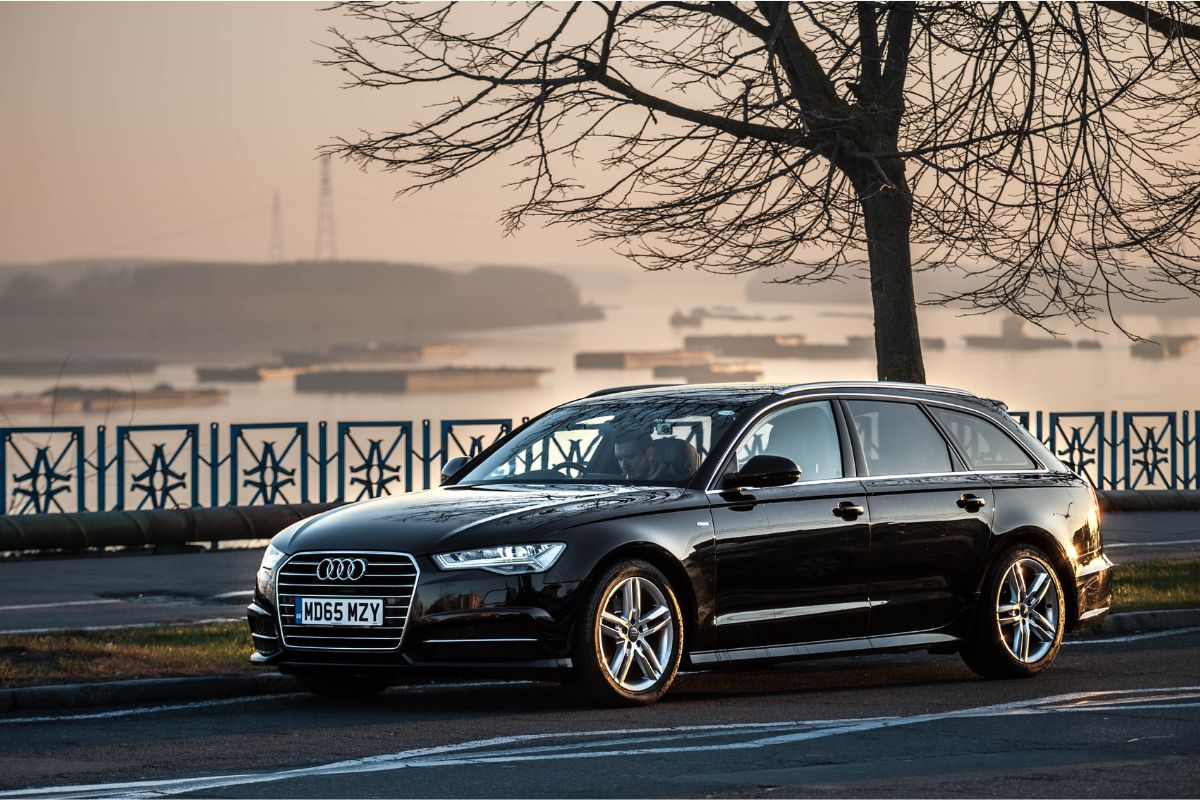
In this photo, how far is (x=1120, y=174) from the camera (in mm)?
16109

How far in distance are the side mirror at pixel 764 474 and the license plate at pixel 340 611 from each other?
1.99 m

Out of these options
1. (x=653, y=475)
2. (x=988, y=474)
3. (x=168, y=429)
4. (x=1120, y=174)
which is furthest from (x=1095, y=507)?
(x=168, y=429)

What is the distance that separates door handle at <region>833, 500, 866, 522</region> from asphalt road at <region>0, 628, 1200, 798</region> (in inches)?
38.0

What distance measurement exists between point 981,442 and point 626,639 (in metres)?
3.11

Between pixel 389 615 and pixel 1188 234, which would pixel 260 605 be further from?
pixel 1188 234

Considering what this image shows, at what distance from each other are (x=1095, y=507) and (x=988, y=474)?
1.00m

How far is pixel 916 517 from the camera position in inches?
453

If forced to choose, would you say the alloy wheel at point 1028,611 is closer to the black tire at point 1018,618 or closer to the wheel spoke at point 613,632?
the black tire at point 1018,618

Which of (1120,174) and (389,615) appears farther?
(1120,174)

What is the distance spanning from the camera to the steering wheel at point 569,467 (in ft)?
36.5

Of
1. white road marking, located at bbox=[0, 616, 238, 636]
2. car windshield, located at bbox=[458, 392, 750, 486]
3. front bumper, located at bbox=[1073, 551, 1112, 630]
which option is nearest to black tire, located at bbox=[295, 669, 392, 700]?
car windshield, located at bbox=[458, 392, 750, 486]

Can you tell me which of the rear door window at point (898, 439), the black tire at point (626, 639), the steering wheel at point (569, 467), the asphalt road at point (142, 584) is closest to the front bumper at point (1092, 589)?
the rear door window at point (898, 439)

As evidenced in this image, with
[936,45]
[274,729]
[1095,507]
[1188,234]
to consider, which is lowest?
[274,729]

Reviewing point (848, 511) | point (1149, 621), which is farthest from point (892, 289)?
point (848, 511)
